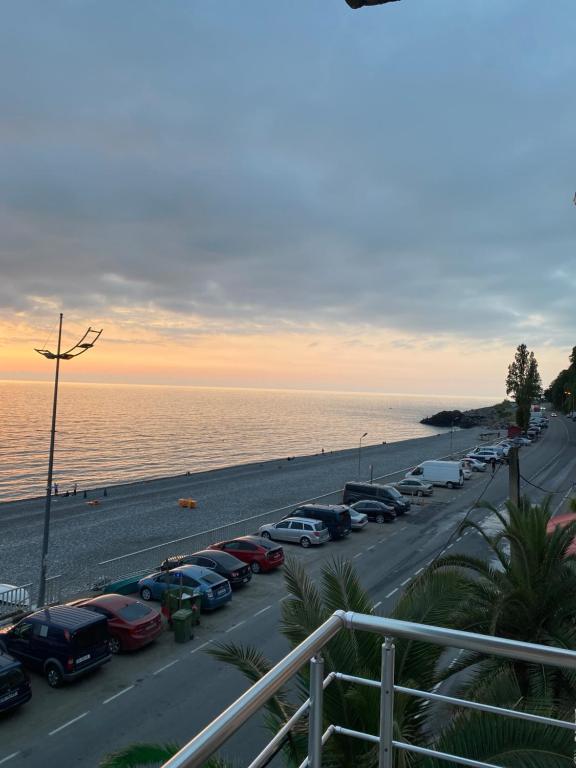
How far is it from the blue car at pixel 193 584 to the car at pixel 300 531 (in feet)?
29.0

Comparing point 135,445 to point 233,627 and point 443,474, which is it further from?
point 233,627

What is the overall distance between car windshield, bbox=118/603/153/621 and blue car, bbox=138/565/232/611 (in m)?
1.63

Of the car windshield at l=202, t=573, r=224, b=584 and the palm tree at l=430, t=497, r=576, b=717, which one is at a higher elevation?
the palm tree at l=430, t=497, r=576, b=717

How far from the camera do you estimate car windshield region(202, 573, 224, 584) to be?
1895 cm

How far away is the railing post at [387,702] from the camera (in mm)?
2564

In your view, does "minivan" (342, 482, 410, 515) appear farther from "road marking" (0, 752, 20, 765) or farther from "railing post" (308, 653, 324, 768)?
"railing post" (308, 653, 324, 768)

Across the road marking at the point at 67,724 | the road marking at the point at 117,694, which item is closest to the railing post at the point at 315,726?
the road marking at the point at 67,724

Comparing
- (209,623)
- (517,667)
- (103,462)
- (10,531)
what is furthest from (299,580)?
(103,462)

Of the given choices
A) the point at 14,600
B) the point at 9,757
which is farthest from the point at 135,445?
the point at 9,757

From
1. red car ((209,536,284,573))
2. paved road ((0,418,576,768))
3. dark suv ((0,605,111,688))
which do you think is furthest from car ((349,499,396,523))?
dark suv ((0,605,111,688))

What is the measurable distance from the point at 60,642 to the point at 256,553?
11.1m

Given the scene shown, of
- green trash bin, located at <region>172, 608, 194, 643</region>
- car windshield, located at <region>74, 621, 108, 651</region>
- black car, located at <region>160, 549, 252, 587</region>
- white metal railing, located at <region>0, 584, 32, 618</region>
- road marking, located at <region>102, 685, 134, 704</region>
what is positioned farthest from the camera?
black car, located at <region>160, 549, 252, 587</region>

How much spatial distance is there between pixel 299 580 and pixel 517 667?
425cm

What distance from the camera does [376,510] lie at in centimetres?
3403
